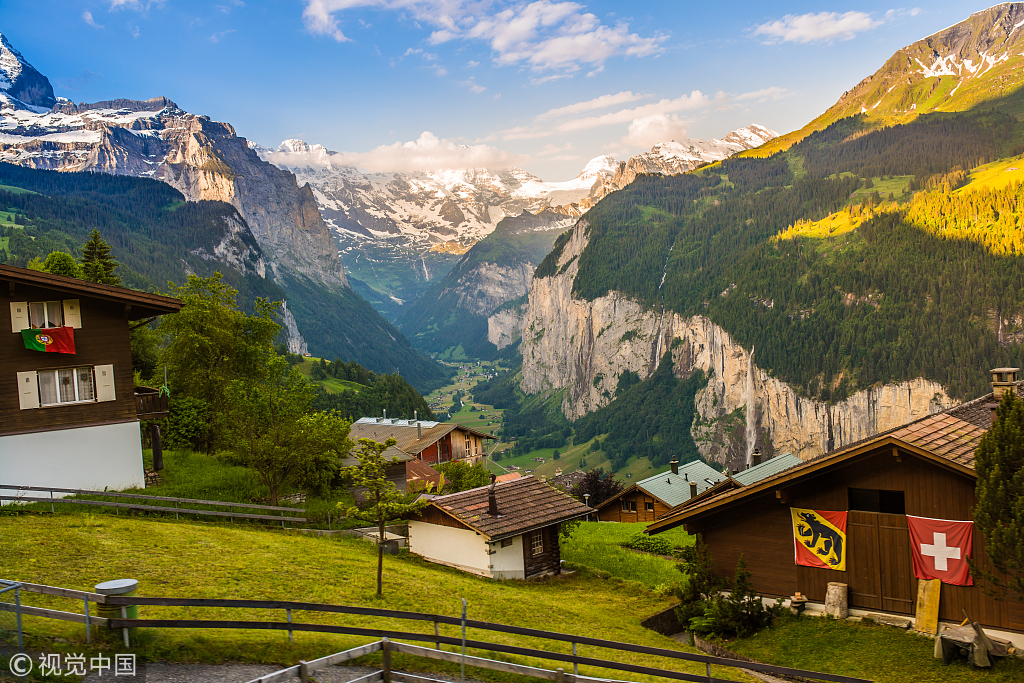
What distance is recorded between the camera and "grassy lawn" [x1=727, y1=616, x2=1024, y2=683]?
48.5 feet

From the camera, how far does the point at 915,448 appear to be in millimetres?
16797

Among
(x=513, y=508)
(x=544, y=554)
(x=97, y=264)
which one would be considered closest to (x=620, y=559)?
(x=544, y=554)

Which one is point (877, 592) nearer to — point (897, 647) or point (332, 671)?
point (897, 647)

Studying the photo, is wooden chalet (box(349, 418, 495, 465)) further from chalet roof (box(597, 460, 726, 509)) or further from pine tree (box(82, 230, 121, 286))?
pine tree (box(82, 230, 121, 286))

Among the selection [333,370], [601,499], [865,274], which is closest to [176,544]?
[601,499]

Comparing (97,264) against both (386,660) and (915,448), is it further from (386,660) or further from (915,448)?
(915,448)

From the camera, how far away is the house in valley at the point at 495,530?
27500 millimetres

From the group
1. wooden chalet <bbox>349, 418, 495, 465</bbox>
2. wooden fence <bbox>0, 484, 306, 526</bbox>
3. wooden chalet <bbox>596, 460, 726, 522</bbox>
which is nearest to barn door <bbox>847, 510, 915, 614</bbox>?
wooden fence <bbox>0, 484, 306, 526</bbox>

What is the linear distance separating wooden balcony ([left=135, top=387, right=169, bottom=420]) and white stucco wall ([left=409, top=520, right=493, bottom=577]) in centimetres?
1381

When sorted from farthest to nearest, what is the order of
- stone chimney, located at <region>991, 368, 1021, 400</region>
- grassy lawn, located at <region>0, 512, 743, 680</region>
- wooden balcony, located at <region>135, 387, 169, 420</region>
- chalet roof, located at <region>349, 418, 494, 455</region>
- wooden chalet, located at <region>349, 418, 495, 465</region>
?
wooden chalet, located at <region>349, 418, 495, 465</region> < chalet roof, located at <region>349, 418, 494, 455</region> < wooden balcony, located at <region>135, 387, 169, 420</region> < stone chimney, located at <region>991, 368, 1021, 400</region> < grassy lawn, located at <region>0, 512, 743, 680</region>

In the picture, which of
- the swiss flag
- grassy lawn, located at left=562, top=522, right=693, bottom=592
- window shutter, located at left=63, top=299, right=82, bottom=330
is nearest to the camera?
the swiss flag

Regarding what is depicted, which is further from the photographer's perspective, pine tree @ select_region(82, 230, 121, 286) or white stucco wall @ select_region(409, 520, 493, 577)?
pine tree @ select_region(82, 230, 121, 286)

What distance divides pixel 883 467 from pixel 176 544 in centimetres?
2079

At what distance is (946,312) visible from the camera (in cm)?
17425
